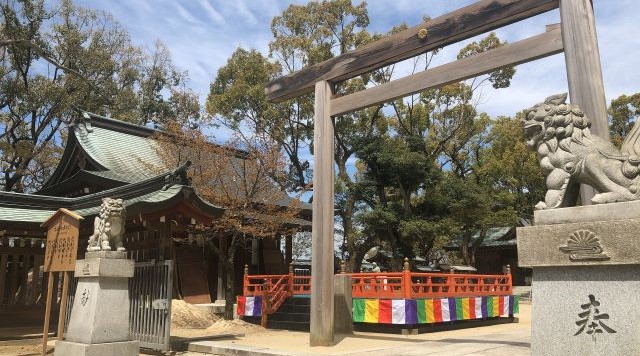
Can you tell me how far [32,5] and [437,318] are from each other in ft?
76.5

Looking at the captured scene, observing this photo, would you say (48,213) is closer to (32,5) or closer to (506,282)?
(506,282)

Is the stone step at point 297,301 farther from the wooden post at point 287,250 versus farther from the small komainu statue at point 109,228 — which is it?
the small komainu statue at point 109,228

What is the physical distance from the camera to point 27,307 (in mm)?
13617

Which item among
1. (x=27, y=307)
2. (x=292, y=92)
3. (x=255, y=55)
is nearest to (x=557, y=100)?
(x=292, y=92)

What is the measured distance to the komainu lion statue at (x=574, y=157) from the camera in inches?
135

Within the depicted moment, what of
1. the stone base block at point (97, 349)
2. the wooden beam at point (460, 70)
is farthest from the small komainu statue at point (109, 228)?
the wooden beam at point (460, 70)

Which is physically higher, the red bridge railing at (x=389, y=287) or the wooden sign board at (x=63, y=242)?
the wooden sign board at (x=63, y=242)

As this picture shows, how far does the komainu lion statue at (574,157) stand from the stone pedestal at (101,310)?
6335mm

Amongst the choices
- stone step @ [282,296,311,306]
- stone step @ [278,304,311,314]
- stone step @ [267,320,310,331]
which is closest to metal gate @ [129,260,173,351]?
stone step @ [267,320,310,331]

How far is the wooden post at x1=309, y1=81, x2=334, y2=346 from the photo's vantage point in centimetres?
975

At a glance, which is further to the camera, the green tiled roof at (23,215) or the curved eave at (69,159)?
the curved eave at (69,159)

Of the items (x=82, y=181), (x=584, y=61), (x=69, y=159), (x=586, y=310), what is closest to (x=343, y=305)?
(x=584, y=61)

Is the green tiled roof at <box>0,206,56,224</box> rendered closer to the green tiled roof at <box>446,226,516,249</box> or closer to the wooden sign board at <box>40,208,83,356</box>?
the wooden sign board at <box>40,208,83,356</box>

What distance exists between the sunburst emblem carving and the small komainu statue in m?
6.77
